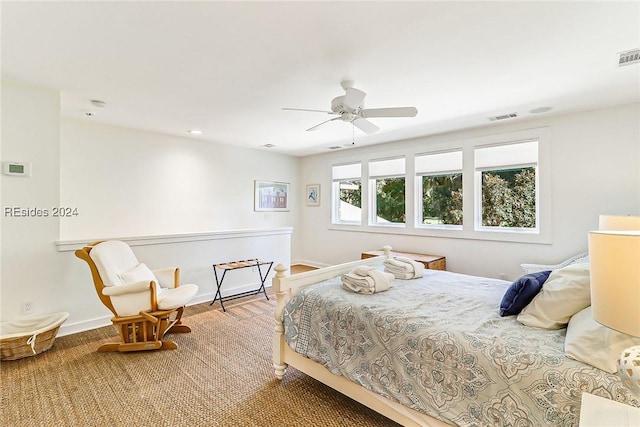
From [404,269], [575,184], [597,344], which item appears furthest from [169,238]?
[575,184]

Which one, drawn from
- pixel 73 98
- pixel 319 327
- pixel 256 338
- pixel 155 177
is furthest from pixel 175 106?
pixel 319 327

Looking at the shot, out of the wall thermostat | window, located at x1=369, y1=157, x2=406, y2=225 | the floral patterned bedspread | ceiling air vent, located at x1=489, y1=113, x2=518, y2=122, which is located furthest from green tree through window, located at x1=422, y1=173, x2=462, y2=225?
the wall thermostat

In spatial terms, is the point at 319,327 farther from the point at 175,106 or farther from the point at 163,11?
the point at 175,106

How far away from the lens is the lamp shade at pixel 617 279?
2.83 feet

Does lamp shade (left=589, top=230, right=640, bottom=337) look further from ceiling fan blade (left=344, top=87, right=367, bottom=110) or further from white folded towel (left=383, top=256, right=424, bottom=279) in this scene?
ceiling fan blade (left=344, top=87, right=367, bottom=110)

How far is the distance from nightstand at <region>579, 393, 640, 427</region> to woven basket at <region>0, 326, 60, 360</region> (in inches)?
150

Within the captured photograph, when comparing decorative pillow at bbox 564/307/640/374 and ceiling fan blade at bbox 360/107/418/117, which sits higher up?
ceiling fan blade at bbox 360/107/418/117

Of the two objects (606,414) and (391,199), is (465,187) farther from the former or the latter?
(606,414)

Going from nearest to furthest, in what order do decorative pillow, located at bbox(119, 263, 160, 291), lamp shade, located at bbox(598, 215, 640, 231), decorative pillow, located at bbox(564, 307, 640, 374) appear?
decorative pillow, located at bbox(564, 307, 640, 374) → lamp shade, located at bbox(598, 215, 640, 231) → decorative pillow, located at bbox(119, 263, 160, 291)

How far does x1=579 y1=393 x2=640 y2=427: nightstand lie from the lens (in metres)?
0.94

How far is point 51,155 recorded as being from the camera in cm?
300

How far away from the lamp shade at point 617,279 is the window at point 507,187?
11.5 ft

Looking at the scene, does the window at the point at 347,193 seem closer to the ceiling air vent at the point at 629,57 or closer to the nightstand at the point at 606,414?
→ the ceiling air vent at the point at 629,57

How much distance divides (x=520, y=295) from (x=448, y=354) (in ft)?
2.25
